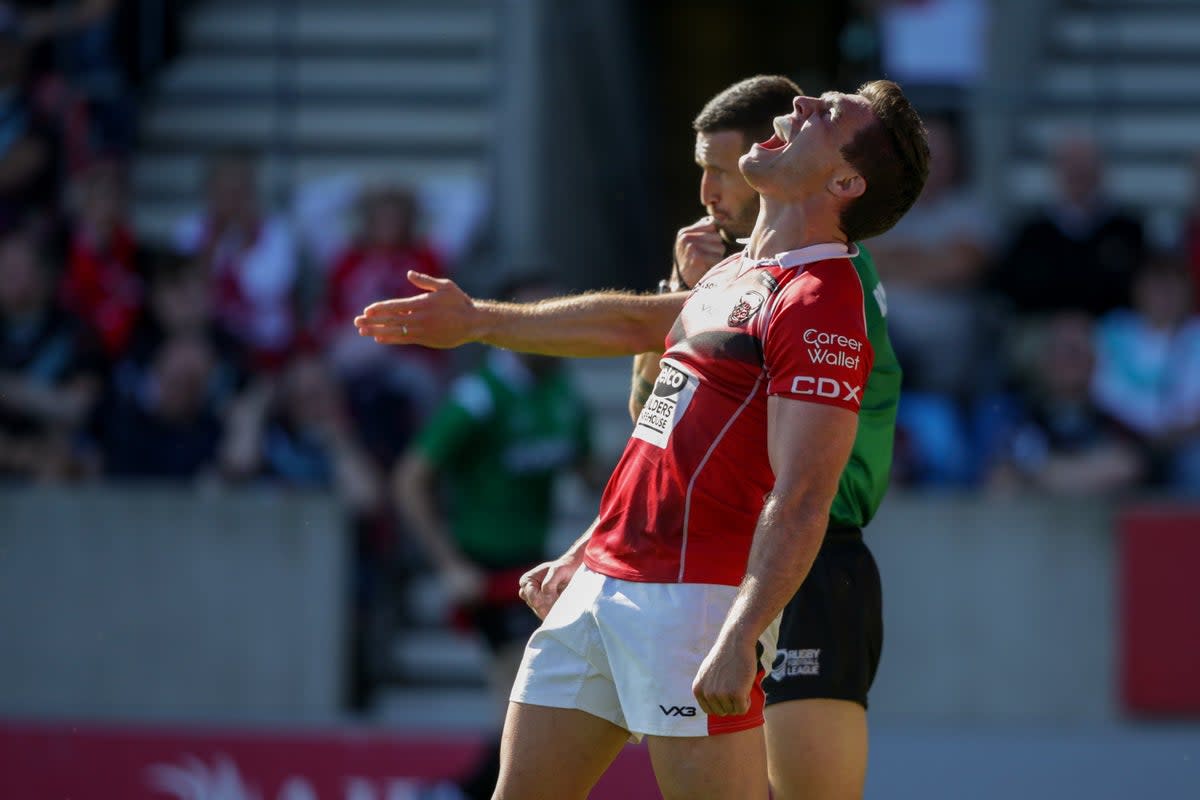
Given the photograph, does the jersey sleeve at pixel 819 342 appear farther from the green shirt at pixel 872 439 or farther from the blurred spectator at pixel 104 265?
the blurred spectator at pixel 104 265

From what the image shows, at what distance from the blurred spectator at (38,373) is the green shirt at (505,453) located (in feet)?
7.63

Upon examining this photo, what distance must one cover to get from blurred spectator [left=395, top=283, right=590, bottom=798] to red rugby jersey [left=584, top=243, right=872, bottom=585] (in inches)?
150

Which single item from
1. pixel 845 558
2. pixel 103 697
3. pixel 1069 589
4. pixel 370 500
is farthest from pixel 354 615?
pixel 845 558

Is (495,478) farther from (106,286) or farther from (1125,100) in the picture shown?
(1125,100)

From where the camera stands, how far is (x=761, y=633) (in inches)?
144

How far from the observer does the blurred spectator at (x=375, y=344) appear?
30.1ft

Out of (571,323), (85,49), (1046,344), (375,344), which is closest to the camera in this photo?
(571,323)

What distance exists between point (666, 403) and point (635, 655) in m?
0.57

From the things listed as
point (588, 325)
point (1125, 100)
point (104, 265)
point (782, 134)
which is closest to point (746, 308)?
point (782, 134)

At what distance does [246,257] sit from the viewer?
9828 mm

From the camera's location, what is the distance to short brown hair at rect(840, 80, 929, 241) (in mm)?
3973

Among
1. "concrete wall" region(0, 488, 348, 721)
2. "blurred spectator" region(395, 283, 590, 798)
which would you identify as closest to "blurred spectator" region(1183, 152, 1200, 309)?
"blurred spectator" region(395, 283, 590, 798)

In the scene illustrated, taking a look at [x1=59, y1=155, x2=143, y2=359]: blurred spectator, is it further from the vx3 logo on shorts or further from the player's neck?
the vx3 logo on shorts

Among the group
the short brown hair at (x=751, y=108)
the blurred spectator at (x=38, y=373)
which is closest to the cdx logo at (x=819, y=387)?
the short brown hair at (x=751, y=108)
